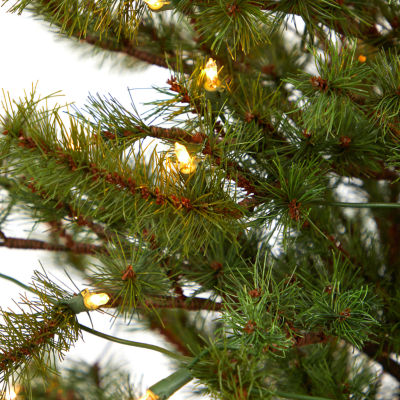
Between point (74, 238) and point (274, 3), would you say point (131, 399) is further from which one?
point (274, 3)

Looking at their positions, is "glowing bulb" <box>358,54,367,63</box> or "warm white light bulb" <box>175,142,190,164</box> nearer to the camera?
"warm white light bulb" <box>175,142,190,164</box>

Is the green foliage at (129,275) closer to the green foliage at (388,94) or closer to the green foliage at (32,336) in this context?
the green foliage at (32,336)

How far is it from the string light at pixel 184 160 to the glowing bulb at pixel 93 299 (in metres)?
0.11

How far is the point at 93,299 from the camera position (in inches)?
15.3

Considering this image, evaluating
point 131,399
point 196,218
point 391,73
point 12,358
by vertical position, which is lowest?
point 131,399

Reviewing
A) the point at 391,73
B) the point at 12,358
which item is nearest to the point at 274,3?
the point at 391,73

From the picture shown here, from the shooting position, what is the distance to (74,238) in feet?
2.08

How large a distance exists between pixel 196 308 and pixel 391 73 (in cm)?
27

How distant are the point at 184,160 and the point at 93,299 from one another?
118mm

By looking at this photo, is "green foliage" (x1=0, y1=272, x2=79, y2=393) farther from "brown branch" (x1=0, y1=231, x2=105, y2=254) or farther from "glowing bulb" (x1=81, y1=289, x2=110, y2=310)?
"brown branch" (x1=0, y1=231, x2=105, y2=254)

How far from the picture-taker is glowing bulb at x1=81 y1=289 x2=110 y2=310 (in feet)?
1.27

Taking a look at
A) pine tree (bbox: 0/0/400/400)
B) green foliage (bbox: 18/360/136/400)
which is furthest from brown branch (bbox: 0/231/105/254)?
green foliage (bbox: 18/360/136/400)

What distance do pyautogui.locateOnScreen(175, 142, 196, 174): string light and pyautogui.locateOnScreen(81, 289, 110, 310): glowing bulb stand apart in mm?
105

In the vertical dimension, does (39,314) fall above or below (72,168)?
below
